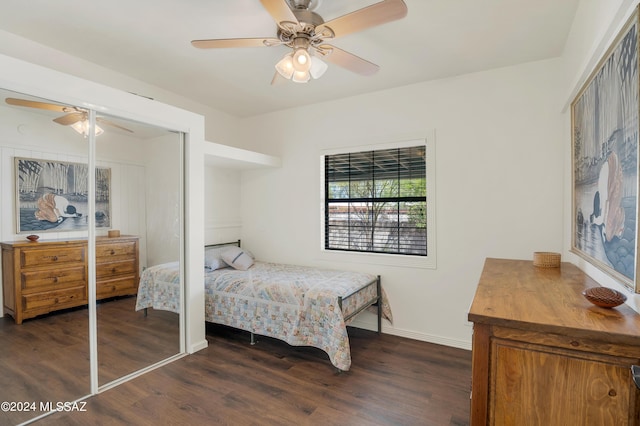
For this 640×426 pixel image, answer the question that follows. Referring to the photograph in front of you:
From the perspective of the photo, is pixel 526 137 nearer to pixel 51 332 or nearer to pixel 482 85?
pixel 482 85

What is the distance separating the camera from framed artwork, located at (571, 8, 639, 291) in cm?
122

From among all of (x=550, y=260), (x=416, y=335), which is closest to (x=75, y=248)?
(x=416, y=335)

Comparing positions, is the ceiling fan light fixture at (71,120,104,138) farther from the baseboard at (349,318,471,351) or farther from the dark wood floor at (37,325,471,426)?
the baseboard at (349,318,471,351)

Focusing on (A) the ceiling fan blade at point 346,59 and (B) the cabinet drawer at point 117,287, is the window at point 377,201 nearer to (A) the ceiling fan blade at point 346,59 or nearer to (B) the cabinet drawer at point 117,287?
(A) the ceiling fan blade at point 346,59

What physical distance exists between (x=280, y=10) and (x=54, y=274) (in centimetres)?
234

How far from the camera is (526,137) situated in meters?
2.89

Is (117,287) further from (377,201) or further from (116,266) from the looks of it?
(377,201)

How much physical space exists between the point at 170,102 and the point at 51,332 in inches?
97.8

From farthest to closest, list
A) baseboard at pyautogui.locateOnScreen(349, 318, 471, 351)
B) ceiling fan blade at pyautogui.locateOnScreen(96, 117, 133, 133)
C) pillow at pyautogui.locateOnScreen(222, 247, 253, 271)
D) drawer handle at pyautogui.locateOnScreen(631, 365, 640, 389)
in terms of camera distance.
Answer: pillow at pyautogui.locateOnScreen(222, 247, 253, 271), baseboard at pyautogui.locateOnScreen(349, 318, 471, 351), ceiling fan blade at pyautogui.locateOnScreen(96, 117, 133, 133), drawer handle at pyautogui.locateOnScreen(631, 365, 640, 389)

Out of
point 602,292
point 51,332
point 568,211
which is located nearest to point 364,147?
point 568,211

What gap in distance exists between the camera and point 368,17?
174 centimetres

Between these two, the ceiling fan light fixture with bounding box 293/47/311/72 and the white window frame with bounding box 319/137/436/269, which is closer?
the ceiling fan light fixture with bounding box 293/47/311/72

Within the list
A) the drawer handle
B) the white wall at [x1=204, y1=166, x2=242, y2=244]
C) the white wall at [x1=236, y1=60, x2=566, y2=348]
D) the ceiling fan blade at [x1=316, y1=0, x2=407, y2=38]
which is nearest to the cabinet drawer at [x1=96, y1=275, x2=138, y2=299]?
the white wall at [x1=204, y1=166, x2=242, y2=244]

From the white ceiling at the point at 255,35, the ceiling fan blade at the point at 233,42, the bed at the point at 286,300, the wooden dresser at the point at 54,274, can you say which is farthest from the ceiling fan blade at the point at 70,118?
the bed at the point at 286,300
